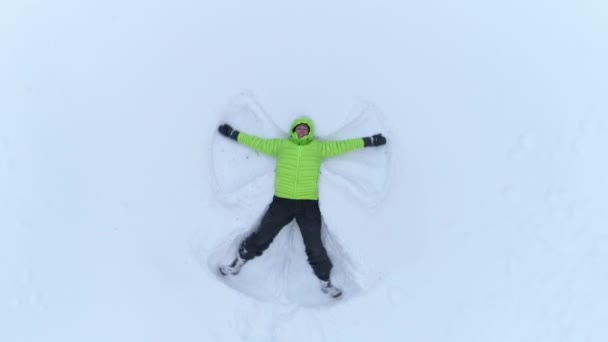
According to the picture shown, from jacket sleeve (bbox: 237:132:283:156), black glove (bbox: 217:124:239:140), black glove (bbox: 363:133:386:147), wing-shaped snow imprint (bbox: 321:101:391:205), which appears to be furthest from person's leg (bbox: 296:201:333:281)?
black glove (bbox: 217:124:239:140)

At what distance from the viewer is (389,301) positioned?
427cm

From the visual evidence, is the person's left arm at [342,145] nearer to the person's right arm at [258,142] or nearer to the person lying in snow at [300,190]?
the person lying in snow at [300,190]

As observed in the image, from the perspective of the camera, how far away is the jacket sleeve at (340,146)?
14.2 feet

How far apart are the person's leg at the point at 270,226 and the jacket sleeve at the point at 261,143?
0.45m

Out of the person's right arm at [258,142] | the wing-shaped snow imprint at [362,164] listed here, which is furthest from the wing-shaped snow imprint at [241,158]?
the wing-shaped snow imprint at [362,164]

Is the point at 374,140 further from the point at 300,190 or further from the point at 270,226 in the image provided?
the point at 270,226

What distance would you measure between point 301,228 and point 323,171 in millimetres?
591

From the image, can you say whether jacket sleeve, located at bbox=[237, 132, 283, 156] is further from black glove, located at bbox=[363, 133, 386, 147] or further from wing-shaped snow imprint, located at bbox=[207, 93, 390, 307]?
black glove, located at bbox=[363, 133, 386, 147]

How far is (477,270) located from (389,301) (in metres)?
0.84

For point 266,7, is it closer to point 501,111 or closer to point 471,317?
point 501,111

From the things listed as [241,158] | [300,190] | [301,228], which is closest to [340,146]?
[300,190]

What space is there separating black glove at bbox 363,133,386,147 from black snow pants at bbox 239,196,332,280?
2.39 feet

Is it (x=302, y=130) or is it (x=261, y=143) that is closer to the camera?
(x=302, y=130)

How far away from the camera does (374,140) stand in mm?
4375
